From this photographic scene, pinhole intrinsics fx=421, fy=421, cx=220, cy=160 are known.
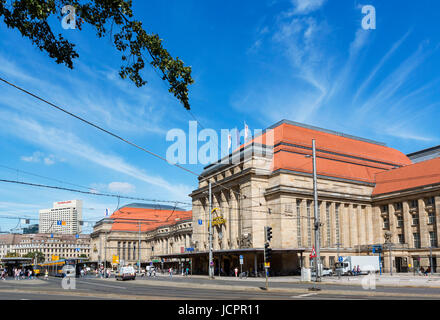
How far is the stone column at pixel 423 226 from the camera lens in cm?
6118

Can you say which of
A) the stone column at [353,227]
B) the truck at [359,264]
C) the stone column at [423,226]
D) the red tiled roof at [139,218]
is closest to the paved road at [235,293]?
the truck at [359,264]

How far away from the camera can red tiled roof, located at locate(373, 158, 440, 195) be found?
64.1 m

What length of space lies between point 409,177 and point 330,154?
43.8 ft

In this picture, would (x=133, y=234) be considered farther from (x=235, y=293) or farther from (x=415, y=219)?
(x=235, y=293)

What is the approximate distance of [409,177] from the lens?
67.9m

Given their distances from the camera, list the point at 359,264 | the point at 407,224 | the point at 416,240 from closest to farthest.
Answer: the point at 359,264 < the point at 416,240 < the point at 407,224

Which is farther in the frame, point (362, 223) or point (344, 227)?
point (362, 223)

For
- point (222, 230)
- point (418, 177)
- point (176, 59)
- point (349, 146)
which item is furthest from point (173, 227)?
point (176, 59)

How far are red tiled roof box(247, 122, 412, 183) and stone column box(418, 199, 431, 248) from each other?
12.0 m

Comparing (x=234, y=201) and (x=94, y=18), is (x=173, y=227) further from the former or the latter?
(x=94, y=18)

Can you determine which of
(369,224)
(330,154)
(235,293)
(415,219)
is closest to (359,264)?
(415,219)

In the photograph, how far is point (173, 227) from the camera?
115062 mm

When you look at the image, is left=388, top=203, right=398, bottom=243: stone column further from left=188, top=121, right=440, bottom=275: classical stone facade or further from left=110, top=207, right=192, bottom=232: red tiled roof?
left=110, top=207, right=192, bottom=232: red tiled roof

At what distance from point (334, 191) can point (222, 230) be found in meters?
20.0
